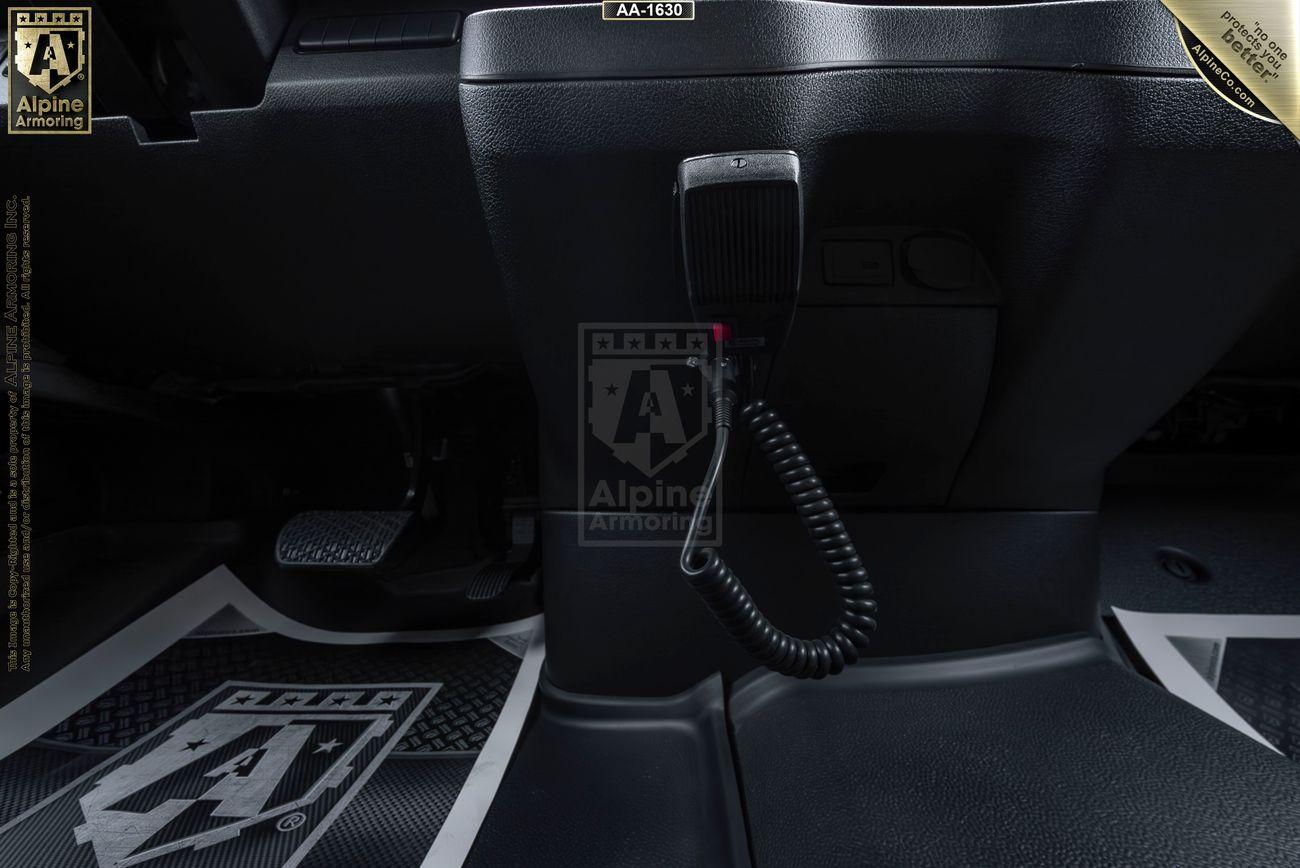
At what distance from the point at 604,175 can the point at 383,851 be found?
0.60 m

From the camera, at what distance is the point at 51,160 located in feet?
2.31

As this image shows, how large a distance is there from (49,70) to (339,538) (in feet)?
2.12

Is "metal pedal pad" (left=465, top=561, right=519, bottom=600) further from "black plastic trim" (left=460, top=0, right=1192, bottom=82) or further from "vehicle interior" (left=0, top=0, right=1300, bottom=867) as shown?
"black plastic trim" (left=460, top=0, right=1192, bottom=82)

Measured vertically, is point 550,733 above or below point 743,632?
below

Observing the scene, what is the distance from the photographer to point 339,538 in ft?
3.10

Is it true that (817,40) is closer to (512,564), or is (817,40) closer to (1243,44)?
(1243,44)

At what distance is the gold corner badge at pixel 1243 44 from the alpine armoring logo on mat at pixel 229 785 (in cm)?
95

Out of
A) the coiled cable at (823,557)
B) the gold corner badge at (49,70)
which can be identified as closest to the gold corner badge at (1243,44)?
the coiled cable at (823,557)

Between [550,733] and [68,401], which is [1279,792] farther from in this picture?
[68,401]

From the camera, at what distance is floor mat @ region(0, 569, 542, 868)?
540mm

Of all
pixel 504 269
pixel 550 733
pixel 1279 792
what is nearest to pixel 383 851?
pixel 550 733
